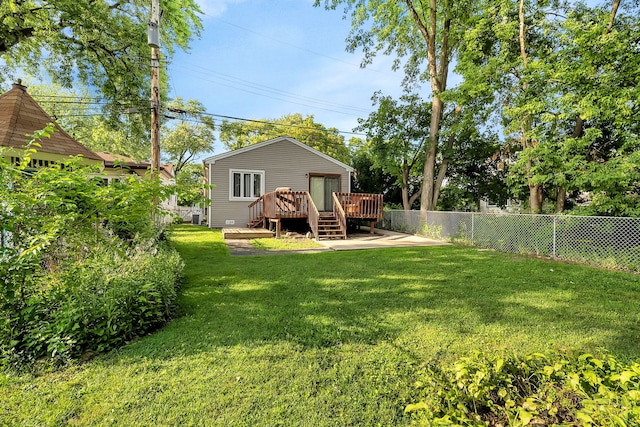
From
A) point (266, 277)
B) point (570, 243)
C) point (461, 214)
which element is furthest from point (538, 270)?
point (266, 277)

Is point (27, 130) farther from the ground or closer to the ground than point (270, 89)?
closer to the ground

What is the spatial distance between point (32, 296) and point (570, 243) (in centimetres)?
911

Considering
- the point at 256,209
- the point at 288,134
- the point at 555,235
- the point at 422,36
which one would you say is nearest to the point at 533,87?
the point at 555,235

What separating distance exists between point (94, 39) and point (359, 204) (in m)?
10.8

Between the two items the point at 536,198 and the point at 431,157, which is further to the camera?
the point at 431,157

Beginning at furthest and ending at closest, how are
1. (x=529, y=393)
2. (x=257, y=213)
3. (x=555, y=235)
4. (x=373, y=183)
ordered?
(x=373, y=183) → (x=257, y=213) → (x=555, y=235) → (x=529, y=393)

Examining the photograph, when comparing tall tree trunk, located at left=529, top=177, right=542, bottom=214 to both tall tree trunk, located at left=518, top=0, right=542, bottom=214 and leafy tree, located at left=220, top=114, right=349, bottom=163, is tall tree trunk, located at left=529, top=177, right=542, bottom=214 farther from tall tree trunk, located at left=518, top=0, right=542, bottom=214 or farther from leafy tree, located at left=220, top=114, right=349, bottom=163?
leafy tree, located at left=220, top=114, right=349, bottom=163

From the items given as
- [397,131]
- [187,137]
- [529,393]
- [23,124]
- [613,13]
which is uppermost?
[187,137]

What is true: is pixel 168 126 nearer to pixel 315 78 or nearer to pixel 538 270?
pixel 315 78

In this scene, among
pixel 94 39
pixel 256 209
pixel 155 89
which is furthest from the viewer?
pixel 256 209

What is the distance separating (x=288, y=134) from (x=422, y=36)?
16264 millimetres

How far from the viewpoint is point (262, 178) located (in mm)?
13977

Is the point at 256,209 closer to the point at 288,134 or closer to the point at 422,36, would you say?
the point at 422,36

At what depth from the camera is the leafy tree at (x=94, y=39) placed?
9.06 metres
